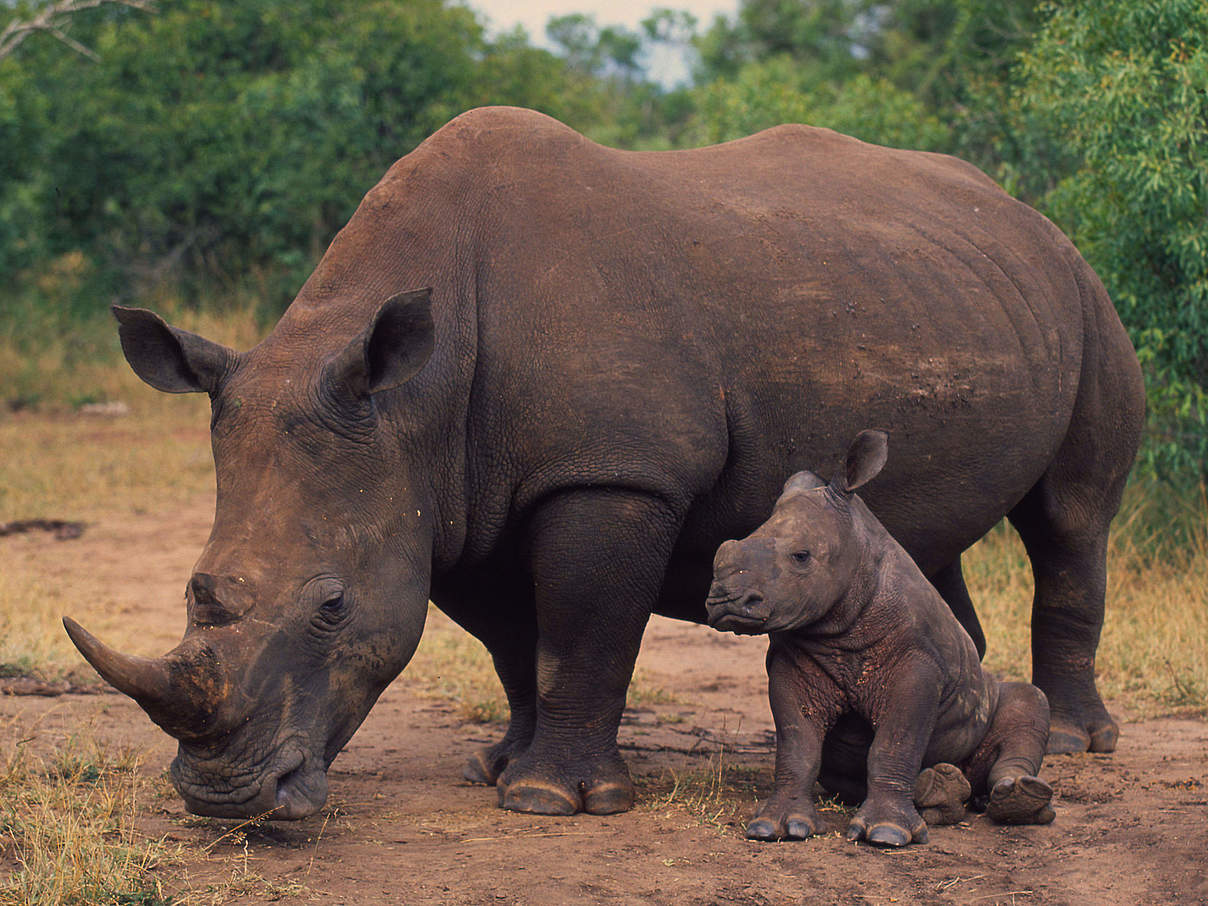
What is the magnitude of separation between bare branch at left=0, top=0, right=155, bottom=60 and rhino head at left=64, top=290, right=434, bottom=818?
12.7 meters

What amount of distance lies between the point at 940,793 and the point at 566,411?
170 centimetres

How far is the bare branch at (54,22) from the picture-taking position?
1689 centimetres

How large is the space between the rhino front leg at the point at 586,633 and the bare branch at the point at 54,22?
12.9 metres

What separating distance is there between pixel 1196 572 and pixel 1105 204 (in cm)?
226

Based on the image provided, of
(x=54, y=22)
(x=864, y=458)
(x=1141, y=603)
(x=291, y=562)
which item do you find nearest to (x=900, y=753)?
(x=864, y=458)

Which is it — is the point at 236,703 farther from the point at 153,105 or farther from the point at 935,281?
the point at 153,105

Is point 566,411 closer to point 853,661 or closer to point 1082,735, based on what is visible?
point 853,661

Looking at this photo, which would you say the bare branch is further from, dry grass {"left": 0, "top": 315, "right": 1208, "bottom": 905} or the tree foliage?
dry grass {"left": 0, "top": 315, "right": 1208, "bottom": 905}

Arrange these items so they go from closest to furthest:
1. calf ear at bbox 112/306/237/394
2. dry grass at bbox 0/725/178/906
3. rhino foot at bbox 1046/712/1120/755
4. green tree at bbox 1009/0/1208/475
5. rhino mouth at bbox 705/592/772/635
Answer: dry grass at bbox 0/725/178/906 → rhino mouth at bbox 705/592/772/635 → calf ear at bbox 112/306/237/394 → rhino foot at bbox 1046/712/1120/755 → green tree at bbox 1009/0/1208/475

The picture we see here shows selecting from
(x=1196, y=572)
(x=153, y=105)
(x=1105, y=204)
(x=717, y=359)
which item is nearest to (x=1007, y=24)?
(x=1105, y=204)

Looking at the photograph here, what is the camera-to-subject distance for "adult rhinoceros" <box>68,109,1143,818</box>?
14.6 feet

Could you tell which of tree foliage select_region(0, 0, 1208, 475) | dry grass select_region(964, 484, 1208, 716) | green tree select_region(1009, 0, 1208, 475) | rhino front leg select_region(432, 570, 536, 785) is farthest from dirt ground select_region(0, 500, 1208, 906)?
tree foliage select_region(0, 0, 1208, 475)

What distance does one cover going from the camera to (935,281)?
578cm

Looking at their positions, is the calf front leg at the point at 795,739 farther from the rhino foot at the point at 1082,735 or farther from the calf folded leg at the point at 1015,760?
the rhino foot at the point at 1082,735
